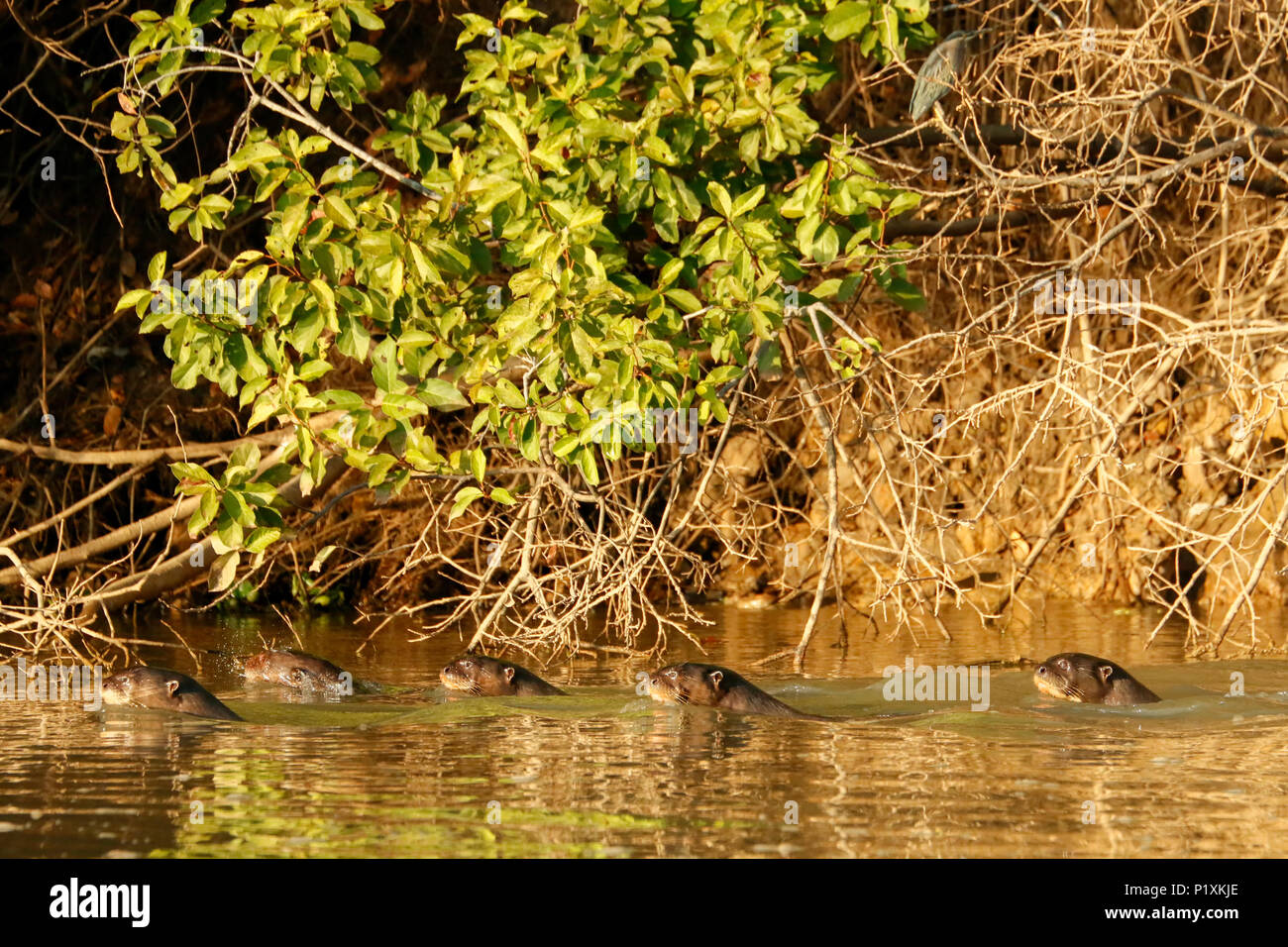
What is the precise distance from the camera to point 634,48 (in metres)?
7.16

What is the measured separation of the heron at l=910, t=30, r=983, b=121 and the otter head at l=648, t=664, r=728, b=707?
251 cm

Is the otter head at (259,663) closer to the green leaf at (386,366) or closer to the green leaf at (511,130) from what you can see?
the green leaf at (386,366)

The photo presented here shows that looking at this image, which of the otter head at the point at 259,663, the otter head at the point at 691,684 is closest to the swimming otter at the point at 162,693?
the otter head at the point at 259,663

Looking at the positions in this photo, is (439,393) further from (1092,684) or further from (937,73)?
(1092,684)

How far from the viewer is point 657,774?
19.0ft

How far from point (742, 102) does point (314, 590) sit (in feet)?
15.3

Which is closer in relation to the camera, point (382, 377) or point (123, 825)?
point (123, 825)

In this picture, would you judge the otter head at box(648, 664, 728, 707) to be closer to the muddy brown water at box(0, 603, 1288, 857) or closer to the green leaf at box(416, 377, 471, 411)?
the muddy brown water at box(0, 603, 1288, 857)

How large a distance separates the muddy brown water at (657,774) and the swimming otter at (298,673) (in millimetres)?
120

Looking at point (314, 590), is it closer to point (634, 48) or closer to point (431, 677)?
point (431, 677)
